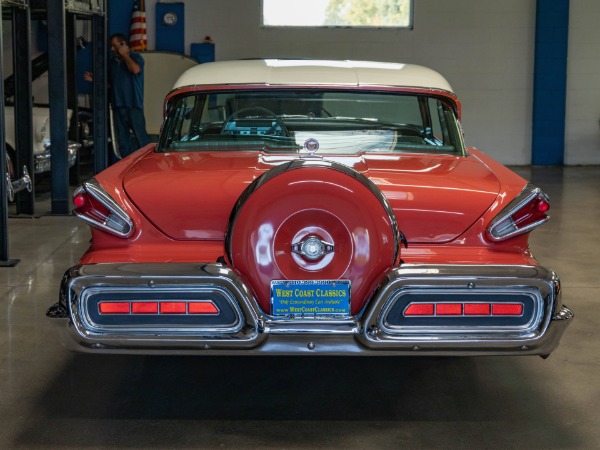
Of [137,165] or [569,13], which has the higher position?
[569,13]

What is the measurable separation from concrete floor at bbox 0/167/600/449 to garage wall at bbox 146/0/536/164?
33.3 ft

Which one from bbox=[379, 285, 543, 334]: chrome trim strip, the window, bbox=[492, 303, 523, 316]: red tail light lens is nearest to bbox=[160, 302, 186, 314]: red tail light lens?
bbox=[379, 285, 543, 334]: chrome trim strip

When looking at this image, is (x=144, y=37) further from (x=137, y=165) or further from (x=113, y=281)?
(x=113, y=281)

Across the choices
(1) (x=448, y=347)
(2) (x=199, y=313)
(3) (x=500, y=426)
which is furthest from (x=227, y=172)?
(3) (x=500, y=426)

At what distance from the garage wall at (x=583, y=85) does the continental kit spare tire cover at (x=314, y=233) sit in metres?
12.6

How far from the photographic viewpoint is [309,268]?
11.4ft

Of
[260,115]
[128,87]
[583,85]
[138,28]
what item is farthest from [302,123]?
[583,85]

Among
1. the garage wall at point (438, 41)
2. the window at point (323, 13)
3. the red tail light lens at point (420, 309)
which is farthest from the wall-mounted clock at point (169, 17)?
the red tail light lens at point (420, 309)

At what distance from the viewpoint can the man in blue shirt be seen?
1242cm

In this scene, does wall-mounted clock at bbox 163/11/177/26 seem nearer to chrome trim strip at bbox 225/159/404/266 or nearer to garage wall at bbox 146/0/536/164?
garage wall at bbox 146/0/536/164

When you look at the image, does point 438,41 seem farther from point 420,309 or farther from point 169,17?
point 420,309

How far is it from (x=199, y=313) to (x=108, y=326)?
1.13 ft

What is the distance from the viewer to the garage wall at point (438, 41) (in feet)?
48.7

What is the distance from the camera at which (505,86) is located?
49.8 ft
